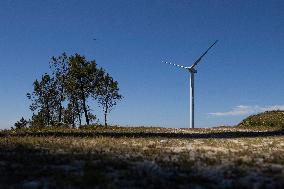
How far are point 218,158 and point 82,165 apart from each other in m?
6.56

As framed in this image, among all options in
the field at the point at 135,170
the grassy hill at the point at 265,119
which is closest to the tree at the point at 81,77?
the grassy hill at the point at 265,119

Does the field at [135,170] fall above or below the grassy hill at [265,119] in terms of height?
below

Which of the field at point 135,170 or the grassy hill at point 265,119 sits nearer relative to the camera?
the field at point 135,170

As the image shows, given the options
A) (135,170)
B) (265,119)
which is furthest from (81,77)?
(135,170)

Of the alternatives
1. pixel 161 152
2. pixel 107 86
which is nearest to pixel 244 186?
pixel 161 152

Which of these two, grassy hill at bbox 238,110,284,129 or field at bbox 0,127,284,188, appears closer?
field at bbox 0,127,284,188

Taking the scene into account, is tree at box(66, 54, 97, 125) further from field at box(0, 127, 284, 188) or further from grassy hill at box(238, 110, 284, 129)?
field at box(0, 127, 284, 188)

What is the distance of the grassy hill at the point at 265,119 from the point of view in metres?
86.7

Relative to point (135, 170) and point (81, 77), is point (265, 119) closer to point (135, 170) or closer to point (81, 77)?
point (81, 77)

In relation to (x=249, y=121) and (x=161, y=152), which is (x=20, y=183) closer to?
(x=161, y=152)

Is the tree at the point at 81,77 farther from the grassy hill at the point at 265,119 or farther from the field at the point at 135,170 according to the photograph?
the field at the point at 135,170

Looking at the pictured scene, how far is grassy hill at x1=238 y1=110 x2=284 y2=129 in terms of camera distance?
284 feet

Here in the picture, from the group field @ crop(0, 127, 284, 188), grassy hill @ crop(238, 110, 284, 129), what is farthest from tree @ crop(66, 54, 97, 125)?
field @ crop(0, 127, 284, 188)

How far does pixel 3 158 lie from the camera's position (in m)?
24.1
